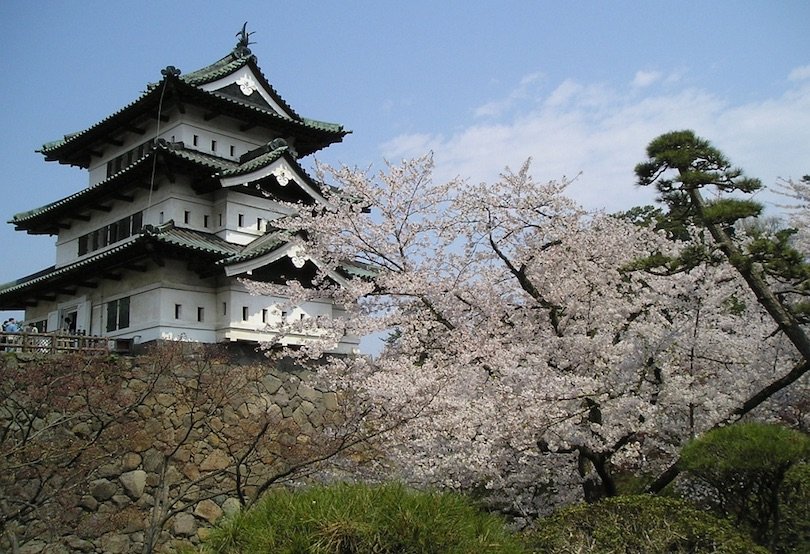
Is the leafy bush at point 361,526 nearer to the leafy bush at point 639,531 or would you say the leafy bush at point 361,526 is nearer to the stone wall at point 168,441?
the leafy bush at point 639,531

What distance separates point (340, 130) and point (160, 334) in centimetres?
813

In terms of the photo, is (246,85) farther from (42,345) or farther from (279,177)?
(42,345)

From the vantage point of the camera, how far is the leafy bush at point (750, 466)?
5.17m

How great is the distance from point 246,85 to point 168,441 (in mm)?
9796

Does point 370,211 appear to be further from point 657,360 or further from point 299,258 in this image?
point 657,360

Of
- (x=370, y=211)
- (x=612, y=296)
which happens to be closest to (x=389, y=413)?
(x=612, y=296)

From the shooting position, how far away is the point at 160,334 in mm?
13539

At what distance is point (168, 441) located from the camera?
490 inches

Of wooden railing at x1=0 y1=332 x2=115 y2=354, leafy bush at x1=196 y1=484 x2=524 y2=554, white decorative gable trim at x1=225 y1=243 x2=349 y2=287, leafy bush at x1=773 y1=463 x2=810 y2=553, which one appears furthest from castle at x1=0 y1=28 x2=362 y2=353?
leafy bush at x1=773 y1=463 x2=810 y2=553

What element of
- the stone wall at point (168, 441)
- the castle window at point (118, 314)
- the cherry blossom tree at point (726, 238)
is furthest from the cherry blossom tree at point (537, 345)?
the castle window at point (118, 314)

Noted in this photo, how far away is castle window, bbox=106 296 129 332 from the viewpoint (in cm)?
1477

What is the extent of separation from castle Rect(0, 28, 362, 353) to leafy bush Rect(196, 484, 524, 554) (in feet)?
29.6

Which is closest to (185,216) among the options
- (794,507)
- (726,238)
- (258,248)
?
(258,248)

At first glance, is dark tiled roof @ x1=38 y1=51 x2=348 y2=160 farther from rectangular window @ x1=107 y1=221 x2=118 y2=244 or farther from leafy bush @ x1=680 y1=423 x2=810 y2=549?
leafy bush @ x1=680 y1=423 x2=810 y2=549
